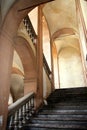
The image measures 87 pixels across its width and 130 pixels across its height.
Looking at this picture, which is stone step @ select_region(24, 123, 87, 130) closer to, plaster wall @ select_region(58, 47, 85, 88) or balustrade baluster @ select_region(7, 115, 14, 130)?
balustrade baluster @ select_region(7, 115, 14, 130)

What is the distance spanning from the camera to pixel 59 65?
11445 millimetres

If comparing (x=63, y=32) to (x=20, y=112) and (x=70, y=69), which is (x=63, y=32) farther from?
(x=20, y=112)

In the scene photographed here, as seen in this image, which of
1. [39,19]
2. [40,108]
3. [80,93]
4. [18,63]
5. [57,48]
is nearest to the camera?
[40,108]

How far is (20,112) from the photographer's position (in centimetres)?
389

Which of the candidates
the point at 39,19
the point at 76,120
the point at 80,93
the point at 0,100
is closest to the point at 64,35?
the point at 39,19

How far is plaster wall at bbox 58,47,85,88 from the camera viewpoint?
418 inches

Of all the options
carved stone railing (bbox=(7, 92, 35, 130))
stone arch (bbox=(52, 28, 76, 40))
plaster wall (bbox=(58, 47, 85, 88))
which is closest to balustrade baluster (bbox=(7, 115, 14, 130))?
carved stone railing (bbox=(7, 92, 35, 130))

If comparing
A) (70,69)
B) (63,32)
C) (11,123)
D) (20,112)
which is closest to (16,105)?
(20,112)

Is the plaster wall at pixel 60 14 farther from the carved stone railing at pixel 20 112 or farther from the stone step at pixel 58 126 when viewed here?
the stone step at pixel 58 126

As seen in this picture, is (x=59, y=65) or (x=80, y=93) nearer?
(x=80, y=93)

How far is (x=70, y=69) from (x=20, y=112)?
25.2 feet

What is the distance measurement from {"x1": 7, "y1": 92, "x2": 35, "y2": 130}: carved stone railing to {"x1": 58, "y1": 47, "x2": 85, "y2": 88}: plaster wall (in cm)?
617

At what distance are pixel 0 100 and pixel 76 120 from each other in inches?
76.9

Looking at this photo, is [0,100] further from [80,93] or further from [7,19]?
[80,93]
